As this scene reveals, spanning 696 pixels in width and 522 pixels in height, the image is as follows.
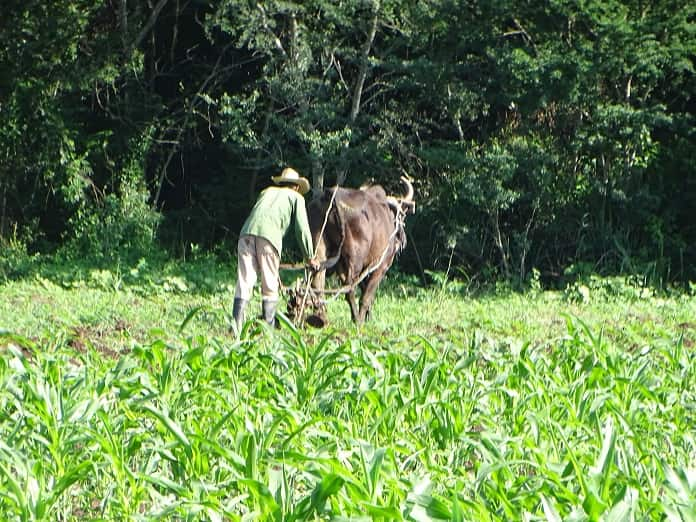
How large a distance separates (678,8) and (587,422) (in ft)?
34.8

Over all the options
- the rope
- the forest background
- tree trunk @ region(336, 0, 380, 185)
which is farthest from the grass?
tree trunk @ region(336, 0, 380, 185)

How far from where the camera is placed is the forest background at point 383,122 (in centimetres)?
1595

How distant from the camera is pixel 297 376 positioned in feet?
21.8

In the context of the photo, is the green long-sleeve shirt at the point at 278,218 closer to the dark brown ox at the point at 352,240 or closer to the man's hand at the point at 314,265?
the man's hand at the point at 314,265

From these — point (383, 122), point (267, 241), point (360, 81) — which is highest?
point (360, 81)

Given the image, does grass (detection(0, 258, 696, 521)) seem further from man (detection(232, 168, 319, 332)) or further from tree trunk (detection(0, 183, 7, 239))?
tree trunk (detection(0, 183, 7, 239))

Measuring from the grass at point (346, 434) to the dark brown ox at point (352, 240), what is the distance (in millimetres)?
2672

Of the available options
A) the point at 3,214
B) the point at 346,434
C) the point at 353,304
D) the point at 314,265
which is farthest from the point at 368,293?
the point at 3,214

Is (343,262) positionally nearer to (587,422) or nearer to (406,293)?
(406,293)

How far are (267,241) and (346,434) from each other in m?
5.77

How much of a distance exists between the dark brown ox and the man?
0.26 meters

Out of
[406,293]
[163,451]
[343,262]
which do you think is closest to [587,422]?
[163,451]

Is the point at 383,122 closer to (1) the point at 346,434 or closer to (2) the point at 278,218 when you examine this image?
(2) the point at 278,218

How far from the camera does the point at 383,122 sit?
17.4 metres
